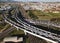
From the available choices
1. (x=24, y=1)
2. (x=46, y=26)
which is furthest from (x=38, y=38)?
(x=24, y=1)

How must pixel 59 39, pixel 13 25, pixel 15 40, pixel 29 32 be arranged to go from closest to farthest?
pixel 59 39, pixel 15 40, pixel 29 32, pixel 13 25

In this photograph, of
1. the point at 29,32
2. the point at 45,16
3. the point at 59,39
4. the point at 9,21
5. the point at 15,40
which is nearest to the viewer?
the point at 59,39

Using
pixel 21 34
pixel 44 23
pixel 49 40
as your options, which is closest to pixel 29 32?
pixel 21 34

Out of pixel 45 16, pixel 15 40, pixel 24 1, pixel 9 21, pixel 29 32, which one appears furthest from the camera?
pixel 24 1

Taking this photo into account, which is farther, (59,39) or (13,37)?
(13,37)

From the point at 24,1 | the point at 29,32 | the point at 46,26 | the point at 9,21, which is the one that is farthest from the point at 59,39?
the point at 24,1

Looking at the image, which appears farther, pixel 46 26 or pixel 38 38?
pixel 46 26

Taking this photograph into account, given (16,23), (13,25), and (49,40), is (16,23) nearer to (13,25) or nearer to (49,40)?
(13,25)

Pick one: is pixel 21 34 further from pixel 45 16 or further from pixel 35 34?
pixel 45 16

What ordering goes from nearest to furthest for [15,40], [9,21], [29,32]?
1. [15,40]
2. [29,32]
3. [9,21]
